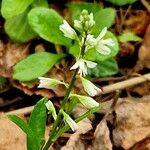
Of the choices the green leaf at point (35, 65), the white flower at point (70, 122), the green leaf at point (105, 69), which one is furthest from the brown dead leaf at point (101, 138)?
the white flower at point (70, 122)

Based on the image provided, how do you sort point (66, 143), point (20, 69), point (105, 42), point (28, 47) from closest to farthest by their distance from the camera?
point (105, 42)
point (66, 143)
point (20, 69)
point (28, 47)

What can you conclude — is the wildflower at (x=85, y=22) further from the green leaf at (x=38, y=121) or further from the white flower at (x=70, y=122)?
the green leaf at (x=38, y=121)

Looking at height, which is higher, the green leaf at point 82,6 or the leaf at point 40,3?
the leaf at point 40,3

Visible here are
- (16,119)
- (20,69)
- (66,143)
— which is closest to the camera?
(16,119)

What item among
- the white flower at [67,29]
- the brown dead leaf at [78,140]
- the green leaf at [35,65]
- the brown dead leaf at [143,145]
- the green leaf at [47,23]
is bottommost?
the brown dead leaf at [143,145]

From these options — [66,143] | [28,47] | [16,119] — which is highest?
[16,119]

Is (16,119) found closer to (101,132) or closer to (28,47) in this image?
(101,132)

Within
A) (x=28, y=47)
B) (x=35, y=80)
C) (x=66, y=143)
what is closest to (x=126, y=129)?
(x=66, y=143)

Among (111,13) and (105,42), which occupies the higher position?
(105,42)
